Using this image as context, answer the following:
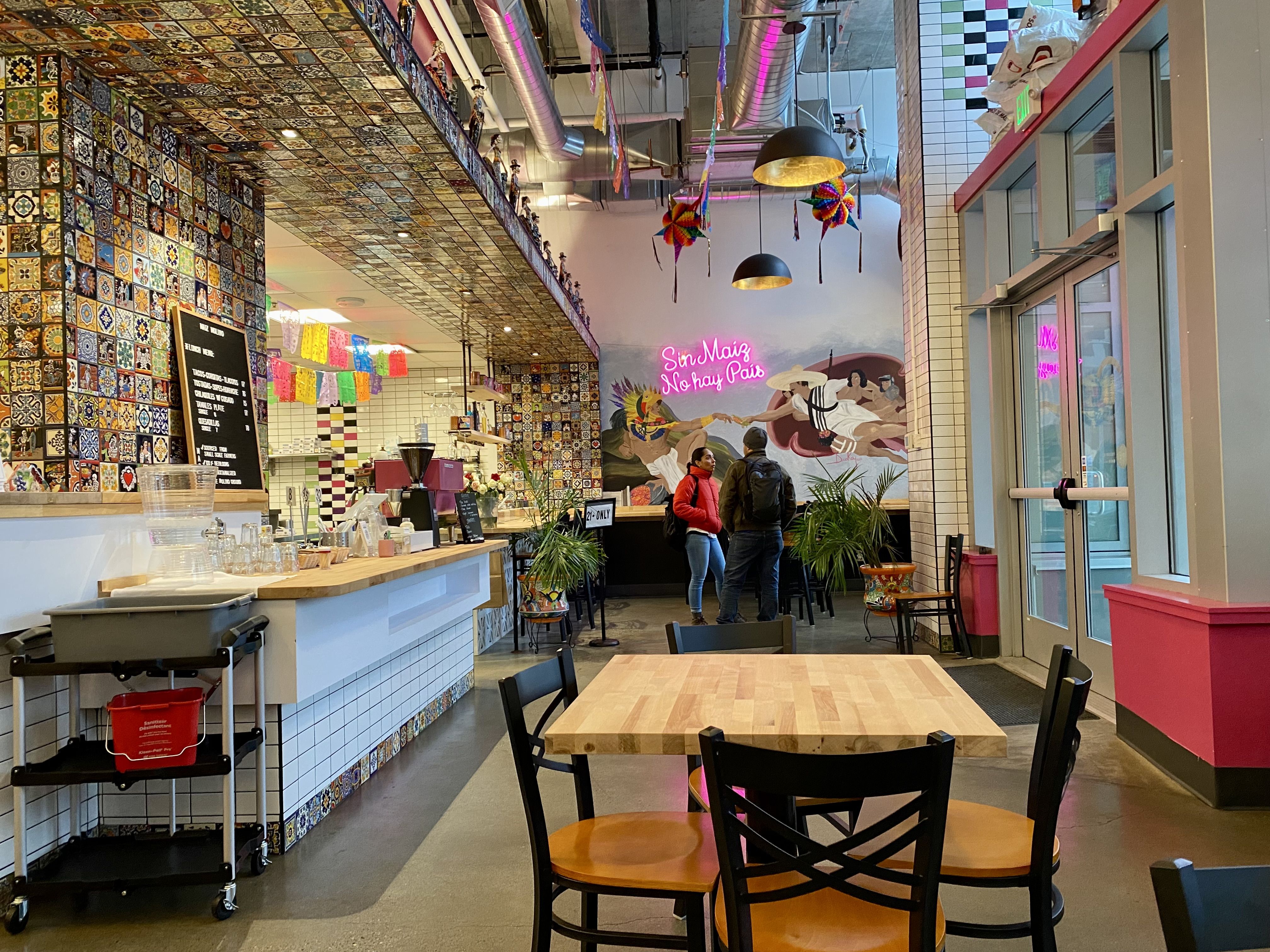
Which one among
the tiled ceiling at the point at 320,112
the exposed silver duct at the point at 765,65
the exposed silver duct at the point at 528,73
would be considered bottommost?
the tiled ceiling at the point at 320,112

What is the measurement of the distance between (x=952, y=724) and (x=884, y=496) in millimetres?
10546

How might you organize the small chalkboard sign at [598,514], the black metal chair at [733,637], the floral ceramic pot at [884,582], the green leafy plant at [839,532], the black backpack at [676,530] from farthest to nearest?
the black backpack at [676,530]
the small chalkboard sign at [598,514]
the green leafy plant at [839,532]
the floral ceramic pot at [884,582]
the black metal chair at [733,637]

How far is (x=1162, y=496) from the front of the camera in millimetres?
4445

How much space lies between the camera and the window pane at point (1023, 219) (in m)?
6.21

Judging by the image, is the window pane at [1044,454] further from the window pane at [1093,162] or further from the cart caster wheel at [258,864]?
the cart caster wheel at [258,864]

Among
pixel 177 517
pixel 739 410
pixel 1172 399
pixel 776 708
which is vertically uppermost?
pixel 739 410

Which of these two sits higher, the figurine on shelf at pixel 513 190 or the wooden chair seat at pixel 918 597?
the figurine on shelf at pixel 513 190

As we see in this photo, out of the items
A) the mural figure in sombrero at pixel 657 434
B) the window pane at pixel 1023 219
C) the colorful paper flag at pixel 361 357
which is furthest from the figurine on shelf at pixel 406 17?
the mural figure in sombrero at pixel 657 434

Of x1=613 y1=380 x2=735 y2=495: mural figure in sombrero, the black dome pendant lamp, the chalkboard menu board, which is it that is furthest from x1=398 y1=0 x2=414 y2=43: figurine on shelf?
x1=613 y1=380 x2=735 y2=495: mural figure in sombrero

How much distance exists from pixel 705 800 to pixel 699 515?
567 cm

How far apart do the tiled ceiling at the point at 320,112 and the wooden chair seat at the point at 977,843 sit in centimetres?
327

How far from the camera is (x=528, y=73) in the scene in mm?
6988

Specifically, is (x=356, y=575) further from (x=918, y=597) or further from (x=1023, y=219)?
(x=1023, y=219)

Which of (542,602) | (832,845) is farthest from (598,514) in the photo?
(832,845)
